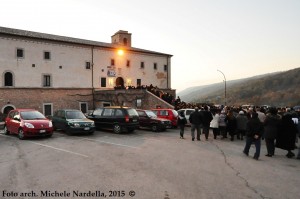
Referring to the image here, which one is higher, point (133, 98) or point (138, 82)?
point (138, 82)

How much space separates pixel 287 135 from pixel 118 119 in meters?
9.58

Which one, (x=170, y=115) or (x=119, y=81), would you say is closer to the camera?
(x=170, y=115)

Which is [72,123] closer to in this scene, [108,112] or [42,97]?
[108,112]

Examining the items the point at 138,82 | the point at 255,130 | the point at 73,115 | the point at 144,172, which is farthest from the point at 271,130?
the point at 138,82

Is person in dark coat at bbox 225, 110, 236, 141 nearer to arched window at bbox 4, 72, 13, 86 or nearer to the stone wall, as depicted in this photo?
the stone wall

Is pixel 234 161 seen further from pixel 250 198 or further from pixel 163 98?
pixel 163 98

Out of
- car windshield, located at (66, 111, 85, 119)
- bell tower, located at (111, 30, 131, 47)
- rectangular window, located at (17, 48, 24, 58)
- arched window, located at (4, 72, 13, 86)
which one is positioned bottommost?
car windshield, located at (66, 111, 85, 119)

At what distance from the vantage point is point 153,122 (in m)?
17.0

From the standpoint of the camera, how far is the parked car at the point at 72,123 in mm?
14312

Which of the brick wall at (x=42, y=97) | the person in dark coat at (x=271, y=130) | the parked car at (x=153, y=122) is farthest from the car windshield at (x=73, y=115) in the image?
the brick wall at (x=42, y=97)

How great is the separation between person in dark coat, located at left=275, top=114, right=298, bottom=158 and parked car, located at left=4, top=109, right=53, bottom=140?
37.1 feet

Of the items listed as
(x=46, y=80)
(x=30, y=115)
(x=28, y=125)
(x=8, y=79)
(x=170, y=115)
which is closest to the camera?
(x=28, y=125)

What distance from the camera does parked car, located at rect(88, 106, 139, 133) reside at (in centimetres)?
1539

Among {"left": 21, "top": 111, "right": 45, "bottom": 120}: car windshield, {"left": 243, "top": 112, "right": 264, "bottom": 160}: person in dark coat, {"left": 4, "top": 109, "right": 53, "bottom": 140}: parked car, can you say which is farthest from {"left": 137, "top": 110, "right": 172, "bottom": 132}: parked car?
{"left": 243, "top": 112, "right": 264, "bottom": 160}: person in dark coat
